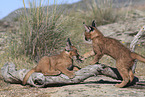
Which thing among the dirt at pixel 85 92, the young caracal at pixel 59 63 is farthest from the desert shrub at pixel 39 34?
the dirt at pixel 85 92

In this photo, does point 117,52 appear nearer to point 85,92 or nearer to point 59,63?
point 85,92

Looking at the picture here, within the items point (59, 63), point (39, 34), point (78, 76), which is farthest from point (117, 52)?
point (39, 34)

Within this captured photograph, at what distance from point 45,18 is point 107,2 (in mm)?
5663

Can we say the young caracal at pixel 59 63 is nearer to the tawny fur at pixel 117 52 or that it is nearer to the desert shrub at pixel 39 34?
the tawny fur at pixel 117 52

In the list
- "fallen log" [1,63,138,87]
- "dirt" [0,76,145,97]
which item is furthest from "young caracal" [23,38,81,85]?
"dirt" [0,76,145,97]

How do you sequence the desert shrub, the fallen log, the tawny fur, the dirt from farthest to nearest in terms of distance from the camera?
the desert shrub → the fallen log → the tawny fur → the dirt

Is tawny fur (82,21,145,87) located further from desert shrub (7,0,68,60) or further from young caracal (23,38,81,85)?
desert shrub (7,0,68,60)

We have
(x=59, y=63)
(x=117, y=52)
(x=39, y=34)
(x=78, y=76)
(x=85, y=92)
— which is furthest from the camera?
(x=39, y=34)

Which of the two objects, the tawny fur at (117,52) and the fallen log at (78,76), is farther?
the fallen log at (78,76)

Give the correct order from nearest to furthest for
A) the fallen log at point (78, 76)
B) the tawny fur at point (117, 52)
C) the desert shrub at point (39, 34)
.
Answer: the tawny fur at point (117, 52), the fallen log at point (78, 76), the desert shrub at point (39, 34)

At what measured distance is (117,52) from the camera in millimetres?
4234

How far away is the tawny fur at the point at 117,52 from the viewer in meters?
4.10

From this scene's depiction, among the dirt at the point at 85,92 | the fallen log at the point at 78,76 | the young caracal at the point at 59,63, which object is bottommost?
the dirt at the point at 85,92

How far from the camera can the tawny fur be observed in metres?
4.10
